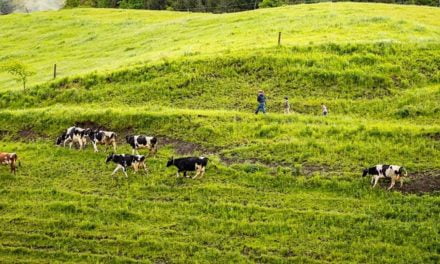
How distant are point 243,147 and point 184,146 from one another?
321cm

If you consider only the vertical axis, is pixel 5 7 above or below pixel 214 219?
above

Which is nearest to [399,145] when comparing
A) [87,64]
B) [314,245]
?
[314,245]

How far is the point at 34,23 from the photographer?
77.2 metres

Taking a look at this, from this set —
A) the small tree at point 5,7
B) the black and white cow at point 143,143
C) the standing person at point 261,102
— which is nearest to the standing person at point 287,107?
the standing person at point 261,102

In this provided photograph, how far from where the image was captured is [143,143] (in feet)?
92.4

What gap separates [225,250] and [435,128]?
14.2 meters

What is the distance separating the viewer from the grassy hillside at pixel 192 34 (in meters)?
45.6

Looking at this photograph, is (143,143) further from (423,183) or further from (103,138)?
(423,183)

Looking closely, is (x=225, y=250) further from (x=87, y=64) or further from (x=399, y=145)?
(x=87, y=64)

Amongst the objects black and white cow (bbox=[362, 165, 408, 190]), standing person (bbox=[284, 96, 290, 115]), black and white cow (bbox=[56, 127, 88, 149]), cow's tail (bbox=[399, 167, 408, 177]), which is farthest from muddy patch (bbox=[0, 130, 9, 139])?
cow's tail (bbox=[399, 167, 408, 177])

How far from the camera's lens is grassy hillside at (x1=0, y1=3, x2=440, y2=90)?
45562mm

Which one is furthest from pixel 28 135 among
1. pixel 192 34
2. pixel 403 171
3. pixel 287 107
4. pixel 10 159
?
pixel 192 34

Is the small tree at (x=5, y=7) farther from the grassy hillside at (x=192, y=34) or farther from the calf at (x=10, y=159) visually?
the calf at (x=10, y=159)

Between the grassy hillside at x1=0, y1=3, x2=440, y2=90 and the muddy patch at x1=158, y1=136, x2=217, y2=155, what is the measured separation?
1440 cm
